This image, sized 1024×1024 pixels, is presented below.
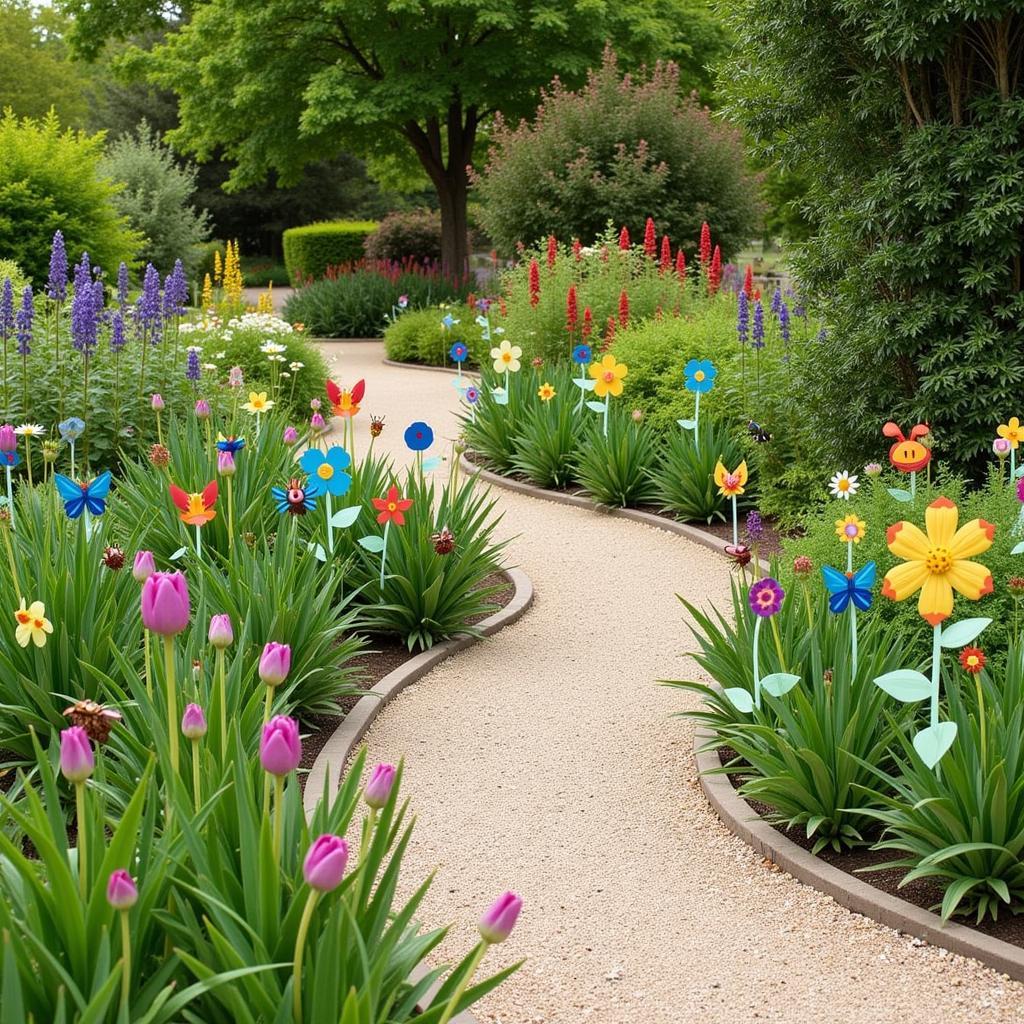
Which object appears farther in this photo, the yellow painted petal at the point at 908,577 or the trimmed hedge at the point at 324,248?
the trimmed hedge at the point at 324,248

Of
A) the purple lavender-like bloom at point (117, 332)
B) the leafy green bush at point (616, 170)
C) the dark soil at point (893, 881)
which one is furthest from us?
the leafy green bush at point (616, 170)

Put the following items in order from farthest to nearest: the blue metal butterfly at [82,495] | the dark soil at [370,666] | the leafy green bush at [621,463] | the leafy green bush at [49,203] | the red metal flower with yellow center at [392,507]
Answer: the leafy green bush at [49,203], the leafy green bush at [621,463], the red metal flower with yellow center at [392,507], the dark soil at [370,666], the blue metal butterfly at [82,495]

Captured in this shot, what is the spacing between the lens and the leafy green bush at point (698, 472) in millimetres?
8406

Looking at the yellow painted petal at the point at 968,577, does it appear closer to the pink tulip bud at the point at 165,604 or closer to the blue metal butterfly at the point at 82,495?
the pink tulip bud at the point at 165,604

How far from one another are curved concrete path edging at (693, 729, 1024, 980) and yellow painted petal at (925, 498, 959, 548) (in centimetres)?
109

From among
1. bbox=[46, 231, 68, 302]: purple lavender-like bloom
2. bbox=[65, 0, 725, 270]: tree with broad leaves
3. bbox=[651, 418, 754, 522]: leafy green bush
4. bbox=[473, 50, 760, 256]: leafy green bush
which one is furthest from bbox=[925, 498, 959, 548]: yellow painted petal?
bbox=[65, 0, 725, 270]: tree with broad leaves

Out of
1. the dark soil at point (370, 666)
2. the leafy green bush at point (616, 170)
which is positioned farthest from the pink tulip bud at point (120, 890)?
the leafy green bush at point (616, 170)

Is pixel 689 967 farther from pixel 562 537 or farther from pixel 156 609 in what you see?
pixel 562 537

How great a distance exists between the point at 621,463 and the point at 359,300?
13726 mm

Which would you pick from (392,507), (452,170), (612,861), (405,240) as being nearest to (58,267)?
(392,507)

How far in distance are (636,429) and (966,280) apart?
2975 millimetres

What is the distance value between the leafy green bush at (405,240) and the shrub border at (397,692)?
20.3 metres

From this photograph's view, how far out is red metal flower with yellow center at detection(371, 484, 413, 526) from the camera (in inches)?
222

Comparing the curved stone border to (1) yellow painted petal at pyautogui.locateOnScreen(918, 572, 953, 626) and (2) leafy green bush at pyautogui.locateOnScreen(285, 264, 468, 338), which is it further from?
(2) leafy green bush at pyautogui.locateOnScreen(285, 264, 468, 338)
